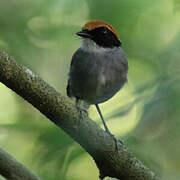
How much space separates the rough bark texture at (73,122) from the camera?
2607 mm

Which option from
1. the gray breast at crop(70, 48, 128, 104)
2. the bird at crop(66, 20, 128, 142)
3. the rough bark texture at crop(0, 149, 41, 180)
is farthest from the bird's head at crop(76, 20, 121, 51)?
the rough bark texture at crop(0, 149, 41, 180)

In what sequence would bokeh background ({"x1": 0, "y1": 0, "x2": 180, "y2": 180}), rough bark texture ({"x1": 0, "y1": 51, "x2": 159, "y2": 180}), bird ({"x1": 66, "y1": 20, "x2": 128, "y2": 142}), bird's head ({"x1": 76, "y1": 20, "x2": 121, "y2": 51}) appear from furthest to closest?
1. bird ({"x1": 66, "y1": 20, "x2": 128, "y2": 142})
2. bird's head ({"x1": 76, "y1": 20, "x2": 121, "y2": 51})
3. bokeh background ({"x1": 0, "y1": 0, "x2": 180, "y2": 180})
4. rough bark texture ({"x1": 0, "y1": 51, "x2": 159, "y2": 180})

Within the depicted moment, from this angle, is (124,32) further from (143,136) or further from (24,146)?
(24,146)

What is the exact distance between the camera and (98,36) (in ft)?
15.2

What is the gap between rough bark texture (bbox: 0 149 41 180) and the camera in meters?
2.69

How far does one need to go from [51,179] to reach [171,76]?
4.33 feet

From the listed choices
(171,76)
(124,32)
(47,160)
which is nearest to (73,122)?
(47,160)

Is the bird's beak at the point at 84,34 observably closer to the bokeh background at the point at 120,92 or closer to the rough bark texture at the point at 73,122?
the bokeh background at the point at 120,92

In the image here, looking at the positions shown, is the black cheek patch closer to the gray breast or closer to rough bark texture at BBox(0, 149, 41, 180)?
the gray breast

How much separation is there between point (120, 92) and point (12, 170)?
2544 millimetres

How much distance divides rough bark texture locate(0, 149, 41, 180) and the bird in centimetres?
172

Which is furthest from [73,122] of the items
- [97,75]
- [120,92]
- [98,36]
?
[120,92]

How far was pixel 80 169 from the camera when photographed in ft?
12.2

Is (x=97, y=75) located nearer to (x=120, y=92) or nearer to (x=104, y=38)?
(x=104, y=38)
